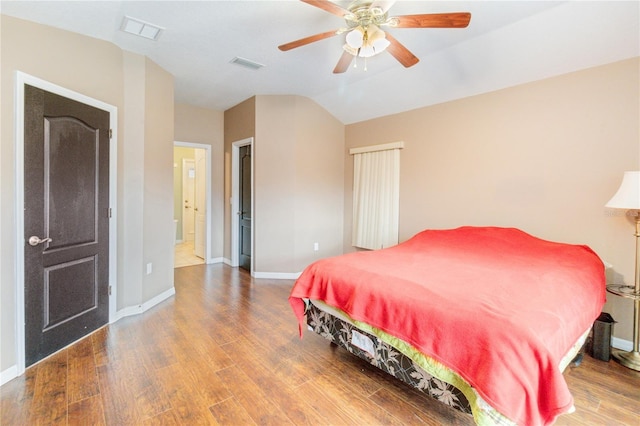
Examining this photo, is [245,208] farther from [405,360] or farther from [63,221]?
[405,360]

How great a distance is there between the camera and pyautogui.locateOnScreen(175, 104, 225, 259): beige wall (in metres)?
4.90

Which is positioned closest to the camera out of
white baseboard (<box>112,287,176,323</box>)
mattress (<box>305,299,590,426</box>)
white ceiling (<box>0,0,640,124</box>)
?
mattress (<box>305,299,590,426</box>)

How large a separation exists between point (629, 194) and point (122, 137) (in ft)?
13.9

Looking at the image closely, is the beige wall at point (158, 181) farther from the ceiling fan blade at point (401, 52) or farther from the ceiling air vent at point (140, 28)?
the ceiling fan blade at point (401, 52)

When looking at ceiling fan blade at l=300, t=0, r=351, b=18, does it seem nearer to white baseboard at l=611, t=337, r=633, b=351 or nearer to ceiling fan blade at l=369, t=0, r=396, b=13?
ceiling fan blade at l=369, t=0, r=396, b=13

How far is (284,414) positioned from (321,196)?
10.8 feet

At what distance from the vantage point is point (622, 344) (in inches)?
97.4

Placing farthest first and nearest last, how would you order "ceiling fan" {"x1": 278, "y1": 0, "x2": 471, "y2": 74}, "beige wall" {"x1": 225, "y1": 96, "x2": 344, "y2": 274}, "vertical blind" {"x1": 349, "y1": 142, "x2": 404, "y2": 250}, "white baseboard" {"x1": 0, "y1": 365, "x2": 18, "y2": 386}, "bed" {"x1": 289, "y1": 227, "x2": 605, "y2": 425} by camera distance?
"beige wall" {"x1": 225, "y1": 96, "x2": 344, "y2": 274} < "vertical blind" {"x1": 349, "y1": 142, "x2": 404, "y2": 250} < "white baseboard" {"x1": 0, "y1": 365, "x2": 18, "y2": 386} < "ceiling fan" {"x1": 278, "y1": 0, "x2": 471, "y2": 74} < "bed" {"x1": 289, "y1": 227, "x2": 605, "y2": 425}

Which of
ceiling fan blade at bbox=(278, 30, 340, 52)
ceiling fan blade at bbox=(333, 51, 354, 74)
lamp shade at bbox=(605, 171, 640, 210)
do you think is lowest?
lamp shade at bbox=(605, 171, 640, 210)

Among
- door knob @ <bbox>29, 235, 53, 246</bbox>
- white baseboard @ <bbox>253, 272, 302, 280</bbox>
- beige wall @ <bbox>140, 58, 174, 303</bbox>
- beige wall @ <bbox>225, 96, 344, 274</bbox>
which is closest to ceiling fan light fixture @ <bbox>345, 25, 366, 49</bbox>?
beige wall @ <bbox>140, 58, 174, 303</bbox>

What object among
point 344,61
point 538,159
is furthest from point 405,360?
point 538,159

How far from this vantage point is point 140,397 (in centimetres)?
181

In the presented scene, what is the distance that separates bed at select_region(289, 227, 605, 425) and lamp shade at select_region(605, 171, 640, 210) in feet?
1.57

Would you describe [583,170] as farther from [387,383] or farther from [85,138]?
[85,138]
